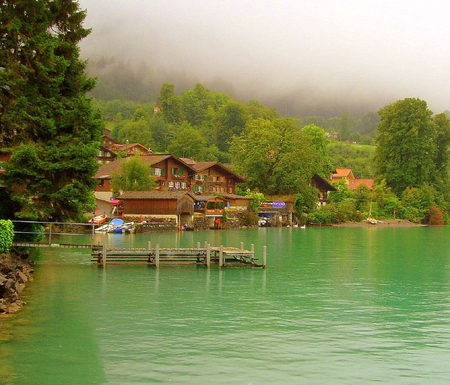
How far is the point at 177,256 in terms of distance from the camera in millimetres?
35375

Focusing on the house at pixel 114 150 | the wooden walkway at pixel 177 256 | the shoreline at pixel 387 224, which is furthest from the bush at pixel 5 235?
the shoreline at pixel 387 224

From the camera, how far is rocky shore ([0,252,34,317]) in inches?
842

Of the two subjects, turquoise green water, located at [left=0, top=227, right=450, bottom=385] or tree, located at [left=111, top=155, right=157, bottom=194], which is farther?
tree, located at [left=111, top=155, right=157, bottom=194]

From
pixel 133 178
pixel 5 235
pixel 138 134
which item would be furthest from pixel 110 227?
pixel 138 134

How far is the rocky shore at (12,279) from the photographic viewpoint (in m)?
21.4

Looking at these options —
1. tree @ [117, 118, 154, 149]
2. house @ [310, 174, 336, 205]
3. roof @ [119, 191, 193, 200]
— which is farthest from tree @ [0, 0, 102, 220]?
tree @ [117, 118, 154, 149]

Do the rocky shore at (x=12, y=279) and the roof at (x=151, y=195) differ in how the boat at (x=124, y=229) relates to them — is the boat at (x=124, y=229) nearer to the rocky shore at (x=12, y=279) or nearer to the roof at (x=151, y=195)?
the roof at (x=151, y=195)

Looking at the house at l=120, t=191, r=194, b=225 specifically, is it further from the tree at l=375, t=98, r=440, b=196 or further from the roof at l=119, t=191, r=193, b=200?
the tree at l=375, t=98, r=440, b=196

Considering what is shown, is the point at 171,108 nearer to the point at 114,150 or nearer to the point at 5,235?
the point at 114,150

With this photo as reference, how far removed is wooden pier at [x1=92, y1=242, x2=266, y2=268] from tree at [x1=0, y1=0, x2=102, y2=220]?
12.4 feet

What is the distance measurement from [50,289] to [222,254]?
11748 millimetres

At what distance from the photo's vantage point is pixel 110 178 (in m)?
82.7

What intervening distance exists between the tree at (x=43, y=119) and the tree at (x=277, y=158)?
6684 cm

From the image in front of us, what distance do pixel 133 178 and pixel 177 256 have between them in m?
44.0
